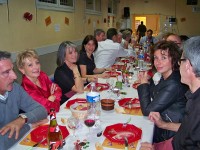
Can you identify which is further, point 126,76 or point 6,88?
point 126,76

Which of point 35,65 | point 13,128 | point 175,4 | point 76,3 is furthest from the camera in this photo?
Answer: point 175,4

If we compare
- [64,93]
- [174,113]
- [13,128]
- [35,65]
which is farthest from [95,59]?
[13,128]

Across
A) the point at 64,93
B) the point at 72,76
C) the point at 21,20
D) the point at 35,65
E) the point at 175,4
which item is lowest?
the point at 64,93

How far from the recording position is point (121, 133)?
1.46 metres

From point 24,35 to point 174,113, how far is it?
2557 millimetres

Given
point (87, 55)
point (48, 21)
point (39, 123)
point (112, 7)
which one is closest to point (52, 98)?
point (39, 123)

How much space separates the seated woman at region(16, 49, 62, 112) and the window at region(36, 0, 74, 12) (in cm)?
188

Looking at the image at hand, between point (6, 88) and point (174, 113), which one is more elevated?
point (6, 88)

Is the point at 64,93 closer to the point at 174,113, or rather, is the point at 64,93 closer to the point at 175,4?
the point at 174,113

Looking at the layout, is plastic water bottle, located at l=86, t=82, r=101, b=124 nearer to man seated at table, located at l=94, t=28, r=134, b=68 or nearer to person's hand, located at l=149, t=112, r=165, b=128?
person's hand, located at l=149, t=112, r=165, b=128

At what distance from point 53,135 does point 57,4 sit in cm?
367

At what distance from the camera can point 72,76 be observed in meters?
2.69

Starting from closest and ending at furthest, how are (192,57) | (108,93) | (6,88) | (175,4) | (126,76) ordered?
1. (192,57)
2. (6,88)
3. (108,93)
4. (126,76)
5. (175,4)

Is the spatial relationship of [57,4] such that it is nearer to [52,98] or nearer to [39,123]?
[52,98]
